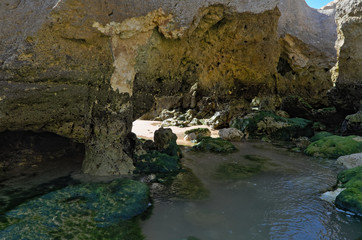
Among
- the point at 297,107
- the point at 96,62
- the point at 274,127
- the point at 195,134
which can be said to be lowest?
the point at 195,134

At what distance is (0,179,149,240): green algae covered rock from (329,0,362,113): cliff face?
11.0 metres

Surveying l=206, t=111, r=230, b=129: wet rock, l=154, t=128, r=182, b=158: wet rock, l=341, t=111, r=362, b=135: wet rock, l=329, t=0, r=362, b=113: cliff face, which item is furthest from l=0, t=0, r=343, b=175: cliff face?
l=206, t=111, r=230, b=129: wet rock

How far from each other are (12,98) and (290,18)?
14.7 metres

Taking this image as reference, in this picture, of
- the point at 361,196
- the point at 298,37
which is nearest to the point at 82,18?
the point at 361,196

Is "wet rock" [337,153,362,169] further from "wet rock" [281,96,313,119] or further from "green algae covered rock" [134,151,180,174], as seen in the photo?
"wet rock" [281,96,313,119]

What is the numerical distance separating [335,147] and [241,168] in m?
3.78

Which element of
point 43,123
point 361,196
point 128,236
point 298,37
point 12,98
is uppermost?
point 298,37

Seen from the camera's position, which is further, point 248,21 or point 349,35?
point 349,35

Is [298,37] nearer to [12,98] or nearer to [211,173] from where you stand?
[211,173]

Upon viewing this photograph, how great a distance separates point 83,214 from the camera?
3932 millimetres

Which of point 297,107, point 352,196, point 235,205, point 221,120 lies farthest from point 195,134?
point 352,196

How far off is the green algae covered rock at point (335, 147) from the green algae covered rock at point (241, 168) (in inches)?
75.7

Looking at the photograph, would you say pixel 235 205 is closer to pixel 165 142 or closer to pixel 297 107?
pixel 165 142

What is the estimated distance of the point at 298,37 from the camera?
1460 centimetres
